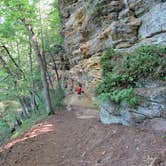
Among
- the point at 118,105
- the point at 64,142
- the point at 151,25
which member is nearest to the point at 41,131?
the point at 64,142

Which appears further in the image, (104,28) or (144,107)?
(104,28)

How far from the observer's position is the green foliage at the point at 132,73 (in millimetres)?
8094

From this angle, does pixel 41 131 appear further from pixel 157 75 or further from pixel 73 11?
pixel 73 11

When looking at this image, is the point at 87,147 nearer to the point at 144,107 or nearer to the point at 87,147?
the point at 87,147

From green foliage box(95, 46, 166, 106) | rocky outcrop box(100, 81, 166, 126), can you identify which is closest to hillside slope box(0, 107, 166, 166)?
rocky outcrop box(100, 81, 166, 126)

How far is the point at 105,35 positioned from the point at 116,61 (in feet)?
8.71

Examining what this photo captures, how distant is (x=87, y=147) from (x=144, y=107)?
7.61ft

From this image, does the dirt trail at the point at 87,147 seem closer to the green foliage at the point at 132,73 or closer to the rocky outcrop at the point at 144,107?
the rocky outcrop at the point at 144,107

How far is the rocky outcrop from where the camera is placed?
24.0ft

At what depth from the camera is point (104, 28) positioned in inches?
528

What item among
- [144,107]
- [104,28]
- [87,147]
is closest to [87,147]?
[87,147]

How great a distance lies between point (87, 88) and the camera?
1495cm

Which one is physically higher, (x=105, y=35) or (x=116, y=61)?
(x=105, y=35)

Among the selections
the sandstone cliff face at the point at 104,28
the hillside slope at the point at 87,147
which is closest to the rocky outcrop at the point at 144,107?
the hillside slope at the point at 87,147
